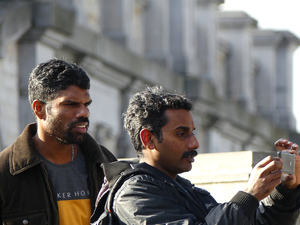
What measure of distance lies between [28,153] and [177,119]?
91 cm

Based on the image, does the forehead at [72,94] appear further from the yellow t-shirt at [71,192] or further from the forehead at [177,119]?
the forehead at [177,119]

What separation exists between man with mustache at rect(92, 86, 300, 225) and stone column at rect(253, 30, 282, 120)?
24.0m

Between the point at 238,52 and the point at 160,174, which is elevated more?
the point at 238,52

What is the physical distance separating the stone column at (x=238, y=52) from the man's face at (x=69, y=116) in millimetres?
20091

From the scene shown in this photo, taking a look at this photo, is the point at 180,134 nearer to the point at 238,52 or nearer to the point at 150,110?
the point at 150,110

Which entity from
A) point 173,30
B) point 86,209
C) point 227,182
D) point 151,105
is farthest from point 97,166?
point 173,30

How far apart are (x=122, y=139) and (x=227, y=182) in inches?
329

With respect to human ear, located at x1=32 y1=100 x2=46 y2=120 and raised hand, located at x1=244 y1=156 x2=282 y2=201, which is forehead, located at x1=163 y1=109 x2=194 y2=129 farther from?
human ear, located at x1=32 y1=100 x2=46 y2=120

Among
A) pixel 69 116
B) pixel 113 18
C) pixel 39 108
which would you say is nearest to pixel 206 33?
pixel 113 18

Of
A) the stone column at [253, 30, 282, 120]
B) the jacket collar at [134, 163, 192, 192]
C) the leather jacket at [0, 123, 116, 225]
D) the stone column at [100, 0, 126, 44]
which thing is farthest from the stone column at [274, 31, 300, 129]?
the jacket collar at [134, 163, 192, 192]

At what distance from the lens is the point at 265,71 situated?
27.6 meters

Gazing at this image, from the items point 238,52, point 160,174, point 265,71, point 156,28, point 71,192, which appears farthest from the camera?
point 265,71

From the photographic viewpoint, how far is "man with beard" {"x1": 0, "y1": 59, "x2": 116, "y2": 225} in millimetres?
3891

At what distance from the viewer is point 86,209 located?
400 cm
